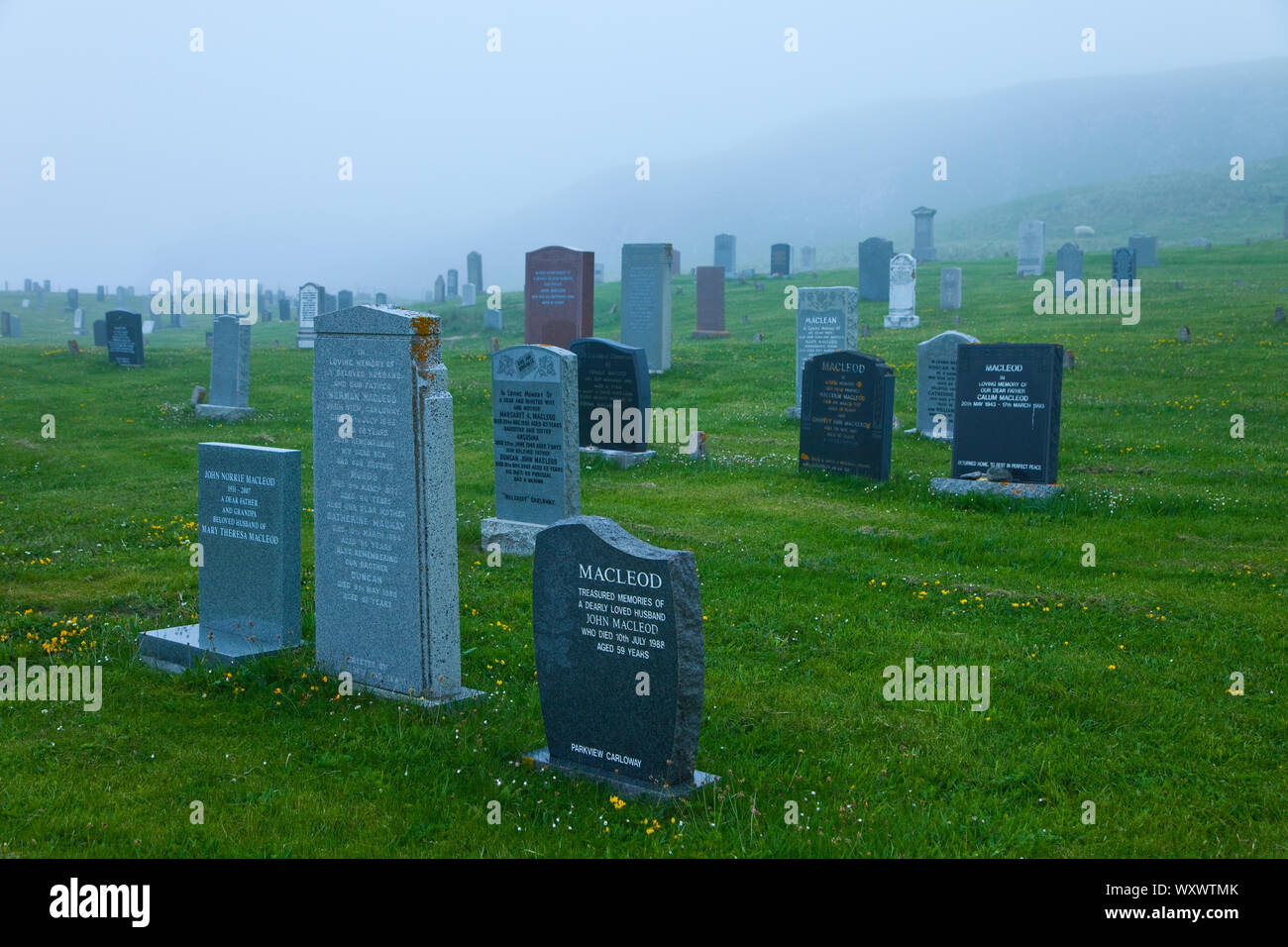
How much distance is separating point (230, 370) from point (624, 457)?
9.08 meters

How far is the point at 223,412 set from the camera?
1961 centimetres

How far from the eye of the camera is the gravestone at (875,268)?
112 feet

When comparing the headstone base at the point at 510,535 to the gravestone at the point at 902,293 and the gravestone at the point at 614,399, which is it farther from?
the gravestone at the point at 902,293

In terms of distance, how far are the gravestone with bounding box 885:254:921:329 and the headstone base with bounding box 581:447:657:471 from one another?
15605mm

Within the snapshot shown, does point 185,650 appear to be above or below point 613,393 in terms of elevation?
below

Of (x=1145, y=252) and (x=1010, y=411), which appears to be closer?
(x=1010, y=411)

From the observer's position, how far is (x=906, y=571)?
9.70 meters

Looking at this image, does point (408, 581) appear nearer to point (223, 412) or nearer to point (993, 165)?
point (223, 412)

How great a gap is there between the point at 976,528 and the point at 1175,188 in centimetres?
7362

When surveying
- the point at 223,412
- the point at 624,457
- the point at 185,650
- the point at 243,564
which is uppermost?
the point at 223,412

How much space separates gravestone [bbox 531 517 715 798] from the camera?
543 centimetres

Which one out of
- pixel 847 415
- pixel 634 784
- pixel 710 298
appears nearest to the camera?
pixel 634 784

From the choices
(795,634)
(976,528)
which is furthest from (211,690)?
(976,528)

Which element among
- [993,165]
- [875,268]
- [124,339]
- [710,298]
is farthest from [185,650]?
[993,165]
